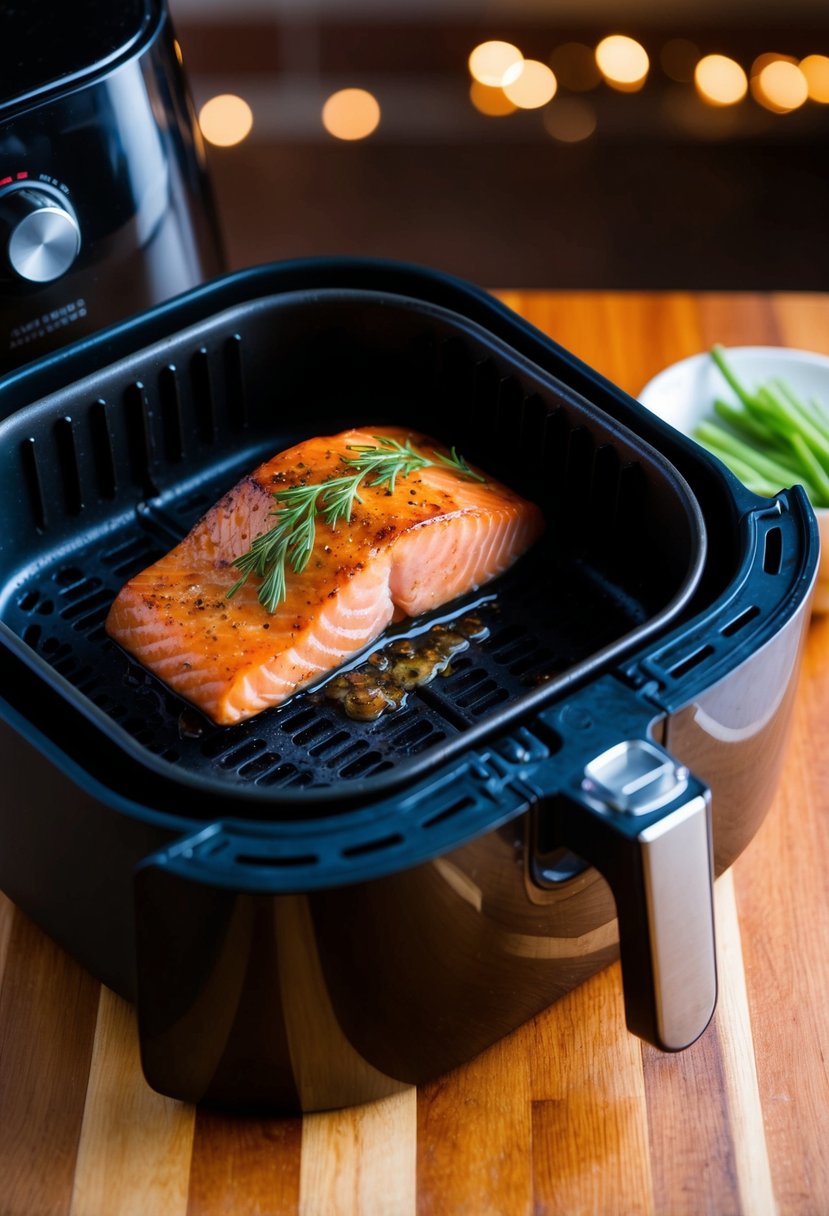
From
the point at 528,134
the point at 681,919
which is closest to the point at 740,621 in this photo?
the point at 681,919

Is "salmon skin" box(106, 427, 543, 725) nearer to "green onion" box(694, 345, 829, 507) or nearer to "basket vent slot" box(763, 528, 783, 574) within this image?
"basket vent slot" box(763, 528, 783, 574)

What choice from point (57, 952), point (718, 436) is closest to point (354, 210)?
point (718, 436)

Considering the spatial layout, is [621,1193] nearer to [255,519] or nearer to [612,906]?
[612,906]

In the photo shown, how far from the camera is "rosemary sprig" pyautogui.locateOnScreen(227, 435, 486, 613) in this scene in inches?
51.9

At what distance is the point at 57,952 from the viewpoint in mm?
1284

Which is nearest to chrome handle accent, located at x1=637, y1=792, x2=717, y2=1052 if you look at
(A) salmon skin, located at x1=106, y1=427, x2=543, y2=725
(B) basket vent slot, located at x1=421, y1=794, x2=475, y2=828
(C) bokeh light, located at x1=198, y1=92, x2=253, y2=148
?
(B) basket vent slot, located at x1=421, y1=794, x2=475, y2=828

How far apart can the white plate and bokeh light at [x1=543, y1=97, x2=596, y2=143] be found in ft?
5.25

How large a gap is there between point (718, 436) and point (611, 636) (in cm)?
49

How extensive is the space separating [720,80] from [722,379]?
5.24ft

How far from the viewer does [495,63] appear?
3102 mm

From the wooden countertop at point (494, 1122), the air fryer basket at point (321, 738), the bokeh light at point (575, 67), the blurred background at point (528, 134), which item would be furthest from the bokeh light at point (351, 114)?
the wooden countertop at point (494, 1122)

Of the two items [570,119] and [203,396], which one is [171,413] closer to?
[203,396]

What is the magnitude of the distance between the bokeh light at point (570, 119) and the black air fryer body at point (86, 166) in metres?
1.82

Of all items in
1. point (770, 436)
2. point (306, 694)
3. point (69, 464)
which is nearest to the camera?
point (306, 694)
